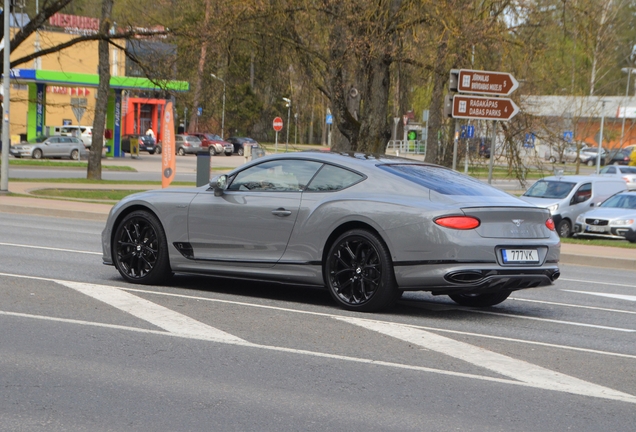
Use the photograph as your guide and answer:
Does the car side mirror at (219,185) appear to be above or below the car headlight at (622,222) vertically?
above

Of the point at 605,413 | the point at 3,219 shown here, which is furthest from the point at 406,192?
the point at 3,219

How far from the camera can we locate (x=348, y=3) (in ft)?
70.3

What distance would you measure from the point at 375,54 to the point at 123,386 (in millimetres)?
16731

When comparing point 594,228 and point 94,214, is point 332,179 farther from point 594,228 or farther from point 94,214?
point 594,228

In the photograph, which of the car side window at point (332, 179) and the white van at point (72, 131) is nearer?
the car side window at point (332, 179)

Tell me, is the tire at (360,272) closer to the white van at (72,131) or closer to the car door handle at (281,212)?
the car door handle at (281,212)

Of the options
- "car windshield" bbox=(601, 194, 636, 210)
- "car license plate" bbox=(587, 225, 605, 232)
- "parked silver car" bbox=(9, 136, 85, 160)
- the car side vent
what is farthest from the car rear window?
"parked silver car" bbox=(9, 136, 85, 160)

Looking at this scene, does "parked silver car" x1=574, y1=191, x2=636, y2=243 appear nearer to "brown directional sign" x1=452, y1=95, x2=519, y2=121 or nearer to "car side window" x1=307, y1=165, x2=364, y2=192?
"brown directional sign" x1=452, y1=95, x2=519, y2=121

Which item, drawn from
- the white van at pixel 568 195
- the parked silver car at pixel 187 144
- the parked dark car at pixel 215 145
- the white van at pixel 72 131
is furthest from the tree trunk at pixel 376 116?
the parked dark car at pixel 215 145

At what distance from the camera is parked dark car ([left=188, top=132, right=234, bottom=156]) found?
235 feet

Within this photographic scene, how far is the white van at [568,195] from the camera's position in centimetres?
2608

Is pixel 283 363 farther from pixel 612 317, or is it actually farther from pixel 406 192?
pixel 612 317

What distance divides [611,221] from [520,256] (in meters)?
16.8

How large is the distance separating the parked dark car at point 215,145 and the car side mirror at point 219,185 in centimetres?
6234
